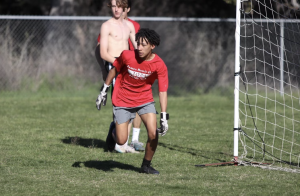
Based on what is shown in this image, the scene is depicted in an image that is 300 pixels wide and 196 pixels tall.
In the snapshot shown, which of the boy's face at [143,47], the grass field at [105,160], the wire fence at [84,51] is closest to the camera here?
the grass field at [105,160]

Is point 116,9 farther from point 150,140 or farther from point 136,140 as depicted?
point 150,140

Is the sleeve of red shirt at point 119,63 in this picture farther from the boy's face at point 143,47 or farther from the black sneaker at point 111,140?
the black sneaker at point 111,140

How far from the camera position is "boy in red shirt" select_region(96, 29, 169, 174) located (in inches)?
227

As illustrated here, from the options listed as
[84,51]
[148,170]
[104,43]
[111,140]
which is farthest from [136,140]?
[84,51]

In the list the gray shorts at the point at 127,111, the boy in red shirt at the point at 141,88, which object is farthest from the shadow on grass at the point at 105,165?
the gray shorts at the point at 127,111

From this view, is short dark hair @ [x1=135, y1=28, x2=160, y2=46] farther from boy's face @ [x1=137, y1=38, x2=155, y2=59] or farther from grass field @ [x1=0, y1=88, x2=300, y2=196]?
grass field @ [x1=0, y1=88, x2=300, y2=196]

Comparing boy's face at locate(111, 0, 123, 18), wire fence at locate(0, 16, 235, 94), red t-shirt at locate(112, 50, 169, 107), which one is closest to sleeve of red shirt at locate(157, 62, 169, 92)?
red t-shirt at locate(112, 50, 169, 107)

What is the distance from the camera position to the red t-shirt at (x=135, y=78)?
5852 millimetres

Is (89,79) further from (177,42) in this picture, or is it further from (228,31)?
(228,31)

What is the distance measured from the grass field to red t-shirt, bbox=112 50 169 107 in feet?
2.83

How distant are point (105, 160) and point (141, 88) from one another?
50.5 inches

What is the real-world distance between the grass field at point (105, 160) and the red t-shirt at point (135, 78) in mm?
864

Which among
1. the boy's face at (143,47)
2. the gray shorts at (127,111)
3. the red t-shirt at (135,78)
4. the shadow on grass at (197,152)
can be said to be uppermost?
the boy's face at (143,47)

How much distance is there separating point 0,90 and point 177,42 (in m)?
5.18
